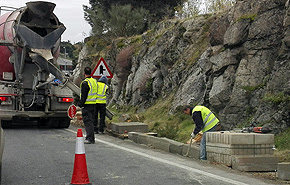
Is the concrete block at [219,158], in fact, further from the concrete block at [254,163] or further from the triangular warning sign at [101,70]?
the triangular warning sign at [101,70]

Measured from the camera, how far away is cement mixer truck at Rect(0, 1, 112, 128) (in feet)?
44.6

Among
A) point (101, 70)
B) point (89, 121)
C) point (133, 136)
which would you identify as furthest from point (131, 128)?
point (101, 70)

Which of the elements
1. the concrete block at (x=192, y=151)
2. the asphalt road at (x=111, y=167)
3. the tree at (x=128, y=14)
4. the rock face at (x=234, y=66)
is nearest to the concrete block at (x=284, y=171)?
the asphalt road at (x=111, y=167)

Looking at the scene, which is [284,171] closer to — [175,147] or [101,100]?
[175,147]

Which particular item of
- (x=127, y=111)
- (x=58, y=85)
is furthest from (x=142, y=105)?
(x=58, y=85)

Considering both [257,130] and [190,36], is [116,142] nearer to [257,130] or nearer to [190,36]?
[257,130]

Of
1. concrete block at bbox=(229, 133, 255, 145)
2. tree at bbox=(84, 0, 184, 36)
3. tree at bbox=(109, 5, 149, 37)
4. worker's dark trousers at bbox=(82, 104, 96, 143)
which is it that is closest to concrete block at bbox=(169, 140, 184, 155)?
concrete block at bbox=(229, 133, 255, 145)

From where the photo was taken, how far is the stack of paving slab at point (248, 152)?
777cm

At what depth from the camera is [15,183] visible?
6277 mm

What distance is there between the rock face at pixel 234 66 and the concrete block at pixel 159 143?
245 cm

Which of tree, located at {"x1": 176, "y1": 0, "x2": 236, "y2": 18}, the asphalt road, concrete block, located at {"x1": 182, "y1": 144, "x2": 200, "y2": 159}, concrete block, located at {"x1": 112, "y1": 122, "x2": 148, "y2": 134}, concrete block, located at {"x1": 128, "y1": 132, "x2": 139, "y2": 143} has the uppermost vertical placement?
tree, located at {"x1": 176, "y1": 0, "x2": 236, "y2": 18}

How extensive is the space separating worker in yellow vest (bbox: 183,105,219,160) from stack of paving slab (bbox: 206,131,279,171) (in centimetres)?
66

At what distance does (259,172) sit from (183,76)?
9628mm

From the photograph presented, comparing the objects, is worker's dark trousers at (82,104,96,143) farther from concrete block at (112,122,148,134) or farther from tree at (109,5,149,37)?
tree at (109,5,149,37)
